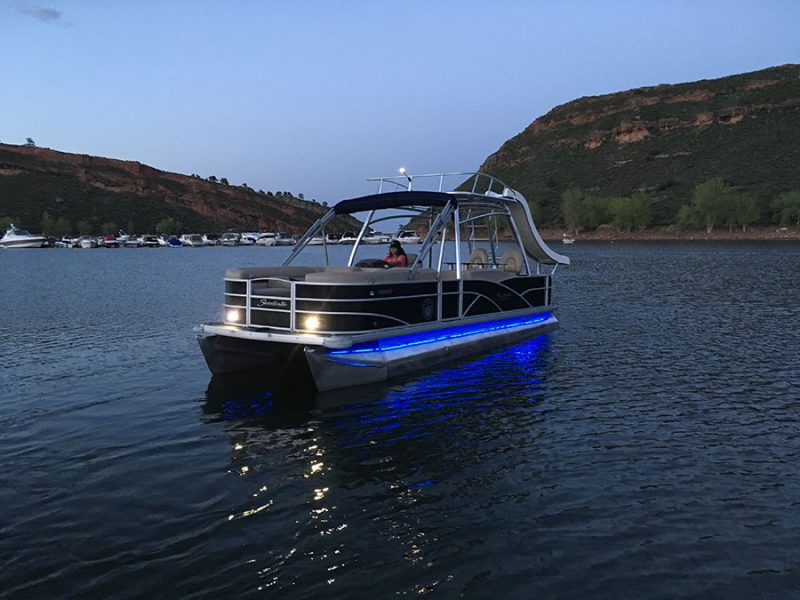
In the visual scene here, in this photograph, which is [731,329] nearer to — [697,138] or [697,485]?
[697,485]

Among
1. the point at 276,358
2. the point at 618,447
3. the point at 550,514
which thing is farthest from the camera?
the point at 276,358

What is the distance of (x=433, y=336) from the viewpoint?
1364cm

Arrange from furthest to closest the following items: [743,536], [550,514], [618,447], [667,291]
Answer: [667,291] → [618,447] → [550,514] → [743,536]

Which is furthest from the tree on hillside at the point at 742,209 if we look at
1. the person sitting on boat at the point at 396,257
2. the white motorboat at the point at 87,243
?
the white motorboat at the point at 87,243

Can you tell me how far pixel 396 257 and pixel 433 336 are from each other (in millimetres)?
2571

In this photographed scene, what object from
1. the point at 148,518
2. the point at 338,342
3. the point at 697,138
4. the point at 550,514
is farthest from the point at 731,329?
the point at 697,138

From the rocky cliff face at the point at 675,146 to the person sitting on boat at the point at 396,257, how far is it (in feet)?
389

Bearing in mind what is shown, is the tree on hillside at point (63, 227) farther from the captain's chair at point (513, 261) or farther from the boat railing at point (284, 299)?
the boat railing at point (284, 299)

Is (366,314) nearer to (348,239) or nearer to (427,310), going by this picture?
(427,310)

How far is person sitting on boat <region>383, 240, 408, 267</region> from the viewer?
1495 cm

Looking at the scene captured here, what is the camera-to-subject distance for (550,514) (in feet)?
22.6

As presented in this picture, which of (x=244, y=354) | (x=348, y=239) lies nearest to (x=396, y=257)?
(x=244, y=354)

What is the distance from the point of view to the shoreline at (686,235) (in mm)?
105887

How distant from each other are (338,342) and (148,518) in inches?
199
